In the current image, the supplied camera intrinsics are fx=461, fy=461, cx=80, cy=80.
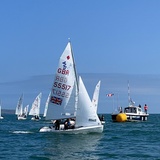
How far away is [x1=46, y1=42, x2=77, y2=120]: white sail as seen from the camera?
46.1 meters

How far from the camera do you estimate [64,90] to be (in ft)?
153

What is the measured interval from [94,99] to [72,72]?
35906mm

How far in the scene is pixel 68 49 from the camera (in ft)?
150

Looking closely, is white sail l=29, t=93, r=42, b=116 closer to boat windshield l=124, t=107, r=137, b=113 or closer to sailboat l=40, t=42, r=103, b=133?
boat windshield l=124, t=107, r=137, b=113

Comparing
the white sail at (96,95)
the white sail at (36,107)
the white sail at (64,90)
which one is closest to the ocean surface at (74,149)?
the white sail at (64,90)

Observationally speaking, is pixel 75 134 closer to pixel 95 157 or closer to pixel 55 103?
pixel 55 103

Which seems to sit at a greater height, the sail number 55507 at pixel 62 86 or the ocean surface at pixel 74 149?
the sail number 55507 at pixel 62 86

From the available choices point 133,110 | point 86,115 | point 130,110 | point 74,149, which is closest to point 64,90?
point 86,115

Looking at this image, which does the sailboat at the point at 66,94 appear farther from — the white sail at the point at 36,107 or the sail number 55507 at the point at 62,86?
the white sail at the point at 36,107

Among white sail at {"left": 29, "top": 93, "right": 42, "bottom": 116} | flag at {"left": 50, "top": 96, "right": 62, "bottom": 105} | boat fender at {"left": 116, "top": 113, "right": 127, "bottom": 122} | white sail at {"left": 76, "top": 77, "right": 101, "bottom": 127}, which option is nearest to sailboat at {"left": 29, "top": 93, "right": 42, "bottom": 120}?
white sail at {"left": 29, "top": 93, "right": 42, "bottom": 116}

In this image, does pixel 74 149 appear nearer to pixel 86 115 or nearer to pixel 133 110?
pixel 86 115

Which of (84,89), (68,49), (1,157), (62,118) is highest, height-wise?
(68,49)

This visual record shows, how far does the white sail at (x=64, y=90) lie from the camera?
46062 millimetres

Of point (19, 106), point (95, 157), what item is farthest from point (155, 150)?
point (19, 106)
